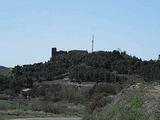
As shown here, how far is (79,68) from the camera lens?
434 feet

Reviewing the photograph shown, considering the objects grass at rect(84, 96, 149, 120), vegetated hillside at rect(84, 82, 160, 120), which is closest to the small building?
grass at rect(84, 96, 149, 120)

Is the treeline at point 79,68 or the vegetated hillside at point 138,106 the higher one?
the treeline at point 79,68

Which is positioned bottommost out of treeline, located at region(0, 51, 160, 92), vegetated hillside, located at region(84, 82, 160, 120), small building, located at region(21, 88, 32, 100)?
small building, located at region(21, 88, 32, 100)

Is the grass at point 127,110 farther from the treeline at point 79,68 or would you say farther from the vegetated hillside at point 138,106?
the treeline at point 79,68

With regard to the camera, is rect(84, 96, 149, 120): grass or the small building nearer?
rect(84, 96, 149, 120): grass

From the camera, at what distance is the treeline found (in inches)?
4931

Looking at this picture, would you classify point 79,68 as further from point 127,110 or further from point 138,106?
point 138,106

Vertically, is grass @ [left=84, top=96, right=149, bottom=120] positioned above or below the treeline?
below

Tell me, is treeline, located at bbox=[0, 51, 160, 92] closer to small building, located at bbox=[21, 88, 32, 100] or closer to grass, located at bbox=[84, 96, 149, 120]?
small building, located at bbox=[21, 88, 32, 100]

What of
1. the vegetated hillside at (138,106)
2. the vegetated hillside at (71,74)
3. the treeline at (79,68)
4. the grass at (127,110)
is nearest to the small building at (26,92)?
the vegetated hillside at (71,74)

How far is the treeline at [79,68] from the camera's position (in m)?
125

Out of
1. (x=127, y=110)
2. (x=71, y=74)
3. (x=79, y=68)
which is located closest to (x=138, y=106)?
(x=127, y=110)

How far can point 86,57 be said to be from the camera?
490 ft

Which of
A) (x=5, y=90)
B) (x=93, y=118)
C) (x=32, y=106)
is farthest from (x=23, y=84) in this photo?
(x=93, y=118)
